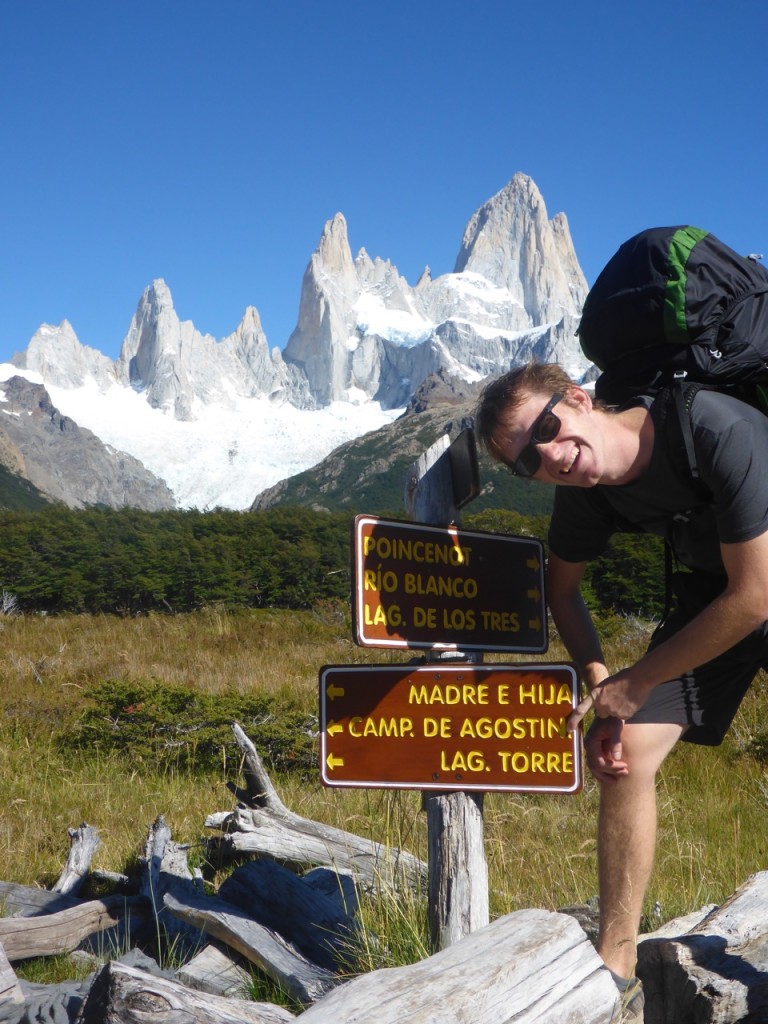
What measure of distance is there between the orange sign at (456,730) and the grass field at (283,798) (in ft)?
1.45

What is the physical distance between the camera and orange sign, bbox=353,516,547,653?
2559mm

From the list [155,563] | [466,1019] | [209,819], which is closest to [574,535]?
[466,1019]

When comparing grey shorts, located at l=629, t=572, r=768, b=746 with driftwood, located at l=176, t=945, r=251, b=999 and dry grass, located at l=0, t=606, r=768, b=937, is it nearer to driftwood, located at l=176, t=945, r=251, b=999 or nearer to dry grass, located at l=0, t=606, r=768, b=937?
dry grass, located at l=0, t=606, r=768, b=937

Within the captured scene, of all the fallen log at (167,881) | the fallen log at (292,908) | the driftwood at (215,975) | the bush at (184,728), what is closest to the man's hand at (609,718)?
the fallen log at (292,908)

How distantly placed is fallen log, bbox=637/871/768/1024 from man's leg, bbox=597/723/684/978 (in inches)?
3.4

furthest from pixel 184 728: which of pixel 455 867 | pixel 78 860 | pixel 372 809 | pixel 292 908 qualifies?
pixel 455 867

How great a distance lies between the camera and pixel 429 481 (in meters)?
2.93

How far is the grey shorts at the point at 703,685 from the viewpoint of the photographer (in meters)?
2.66

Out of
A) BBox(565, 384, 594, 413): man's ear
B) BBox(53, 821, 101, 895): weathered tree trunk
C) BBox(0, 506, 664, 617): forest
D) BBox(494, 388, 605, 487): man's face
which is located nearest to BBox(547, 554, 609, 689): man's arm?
BBox(494, 388, 605, 487): man's face

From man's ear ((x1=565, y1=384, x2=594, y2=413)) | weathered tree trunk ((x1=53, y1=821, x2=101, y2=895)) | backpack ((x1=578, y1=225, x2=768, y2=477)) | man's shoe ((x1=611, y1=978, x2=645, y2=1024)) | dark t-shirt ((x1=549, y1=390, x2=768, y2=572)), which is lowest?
man's shoe ((x1=611, y1=978, x2=645, y2=1024))

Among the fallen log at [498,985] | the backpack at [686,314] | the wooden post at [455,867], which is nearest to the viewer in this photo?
the fallen log at [498,985]

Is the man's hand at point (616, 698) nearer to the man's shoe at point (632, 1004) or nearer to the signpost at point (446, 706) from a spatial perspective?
the signpost at point (446, 706)

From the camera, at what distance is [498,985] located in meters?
2.03

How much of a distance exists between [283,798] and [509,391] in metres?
3.22
